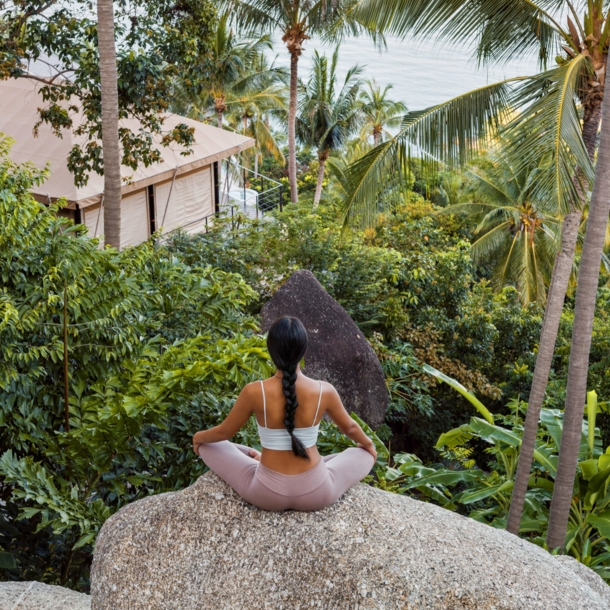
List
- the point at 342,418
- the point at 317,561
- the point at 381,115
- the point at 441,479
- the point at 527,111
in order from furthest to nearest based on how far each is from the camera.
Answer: the point at 381,115 < the point at 441,479 < the point at 527,111 < the point at 342,418 < the point at 317,561

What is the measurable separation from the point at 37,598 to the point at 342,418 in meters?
2.16

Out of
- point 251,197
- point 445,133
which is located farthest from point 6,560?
point 251,197

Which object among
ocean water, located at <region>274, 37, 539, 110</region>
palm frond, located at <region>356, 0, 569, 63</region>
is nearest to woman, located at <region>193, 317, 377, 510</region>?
palm frond, located at <region>356, 0, 569, 63</region>

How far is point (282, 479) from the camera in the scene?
3703 millimetres

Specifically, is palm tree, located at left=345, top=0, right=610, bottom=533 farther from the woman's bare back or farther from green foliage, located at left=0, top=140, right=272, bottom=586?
the woman's bare back

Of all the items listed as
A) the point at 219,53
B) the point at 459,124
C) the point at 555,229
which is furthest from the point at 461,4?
the point at 219,53

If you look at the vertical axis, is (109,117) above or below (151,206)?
above

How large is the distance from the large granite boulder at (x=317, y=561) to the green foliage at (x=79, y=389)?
79cm

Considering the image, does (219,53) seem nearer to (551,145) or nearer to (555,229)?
(555,229)

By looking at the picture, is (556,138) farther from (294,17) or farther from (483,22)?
(294,17)

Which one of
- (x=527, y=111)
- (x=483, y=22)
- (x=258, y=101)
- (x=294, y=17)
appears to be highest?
(x=294, y=17)

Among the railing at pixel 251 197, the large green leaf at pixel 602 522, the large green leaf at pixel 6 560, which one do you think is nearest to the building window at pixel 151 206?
the railing at pixel 251 197

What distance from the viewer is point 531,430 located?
Answer: 6727 mm

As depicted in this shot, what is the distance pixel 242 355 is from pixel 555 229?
21.2 m
